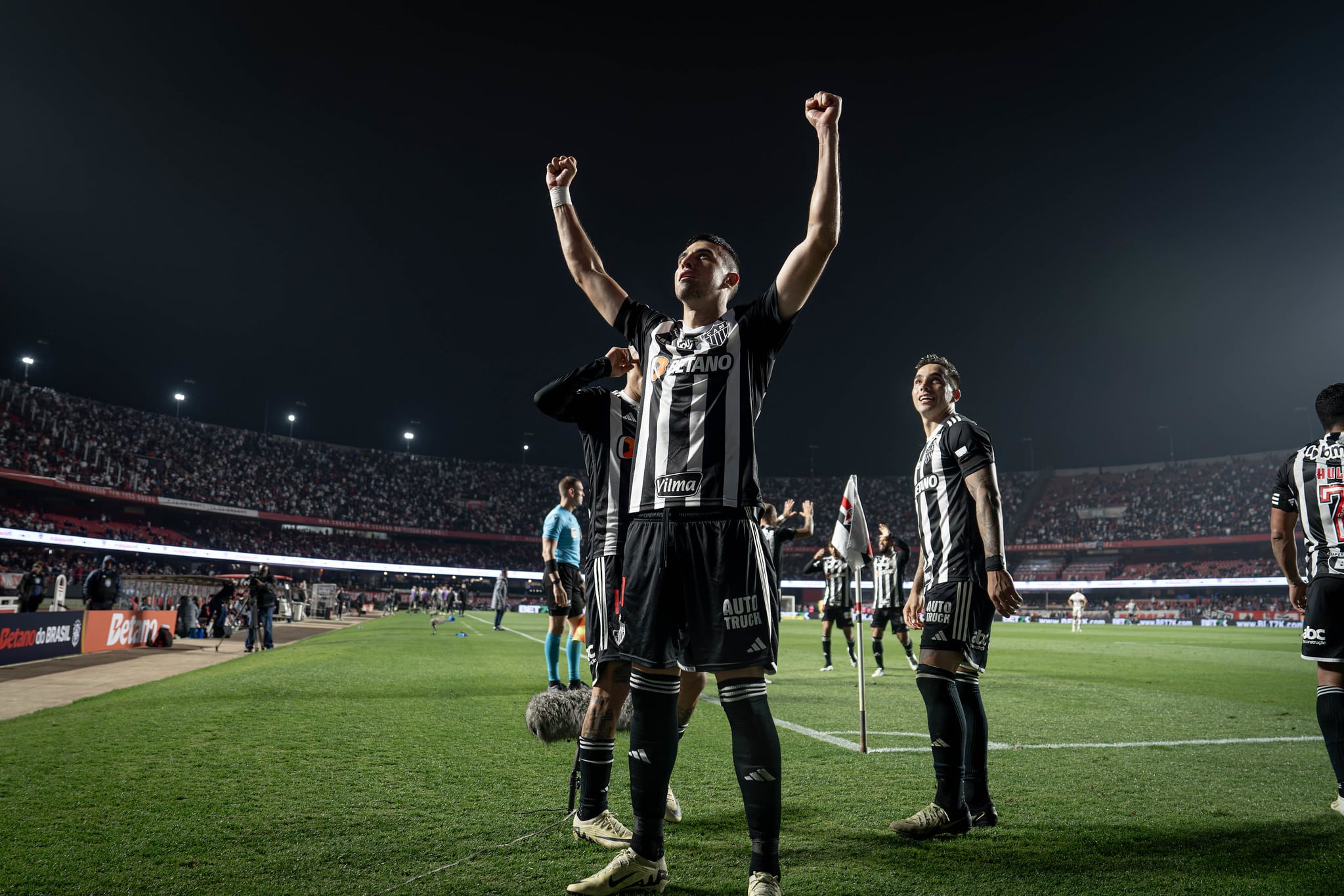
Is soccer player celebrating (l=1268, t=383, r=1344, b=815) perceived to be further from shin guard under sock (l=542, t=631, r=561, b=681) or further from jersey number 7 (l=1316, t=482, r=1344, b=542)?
shin guard under sock (l=542, t=631, r=561, b=681)

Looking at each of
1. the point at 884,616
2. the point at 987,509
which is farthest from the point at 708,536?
the point at 884,616

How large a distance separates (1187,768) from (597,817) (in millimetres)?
4193

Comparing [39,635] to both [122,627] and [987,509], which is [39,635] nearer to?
[122,627]

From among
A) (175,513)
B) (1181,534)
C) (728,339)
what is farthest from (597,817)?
(1181,534)

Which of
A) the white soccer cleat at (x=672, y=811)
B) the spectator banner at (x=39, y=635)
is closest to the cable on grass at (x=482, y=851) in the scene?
the white soccer cleat at (x=672, y=811)

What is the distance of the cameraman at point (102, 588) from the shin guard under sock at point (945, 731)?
57.1ft

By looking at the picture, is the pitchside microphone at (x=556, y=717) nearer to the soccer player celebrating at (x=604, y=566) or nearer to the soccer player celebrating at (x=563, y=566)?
the soccer player celebrating at (x=604, y=566)

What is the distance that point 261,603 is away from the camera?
1694cm

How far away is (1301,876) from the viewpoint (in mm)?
2963

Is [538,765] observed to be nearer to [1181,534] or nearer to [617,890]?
[617,890]

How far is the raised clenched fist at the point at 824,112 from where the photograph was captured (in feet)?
9.64

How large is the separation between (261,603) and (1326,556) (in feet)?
59.6

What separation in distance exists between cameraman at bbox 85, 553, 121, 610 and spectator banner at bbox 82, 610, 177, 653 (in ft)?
1.77

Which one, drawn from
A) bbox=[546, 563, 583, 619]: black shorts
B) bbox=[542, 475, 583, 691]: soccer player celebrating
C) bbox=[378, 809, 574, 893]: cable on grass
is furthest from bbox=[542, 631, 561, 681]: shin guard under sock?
bbox=[378, 809, 574, 893]: cable on grass
